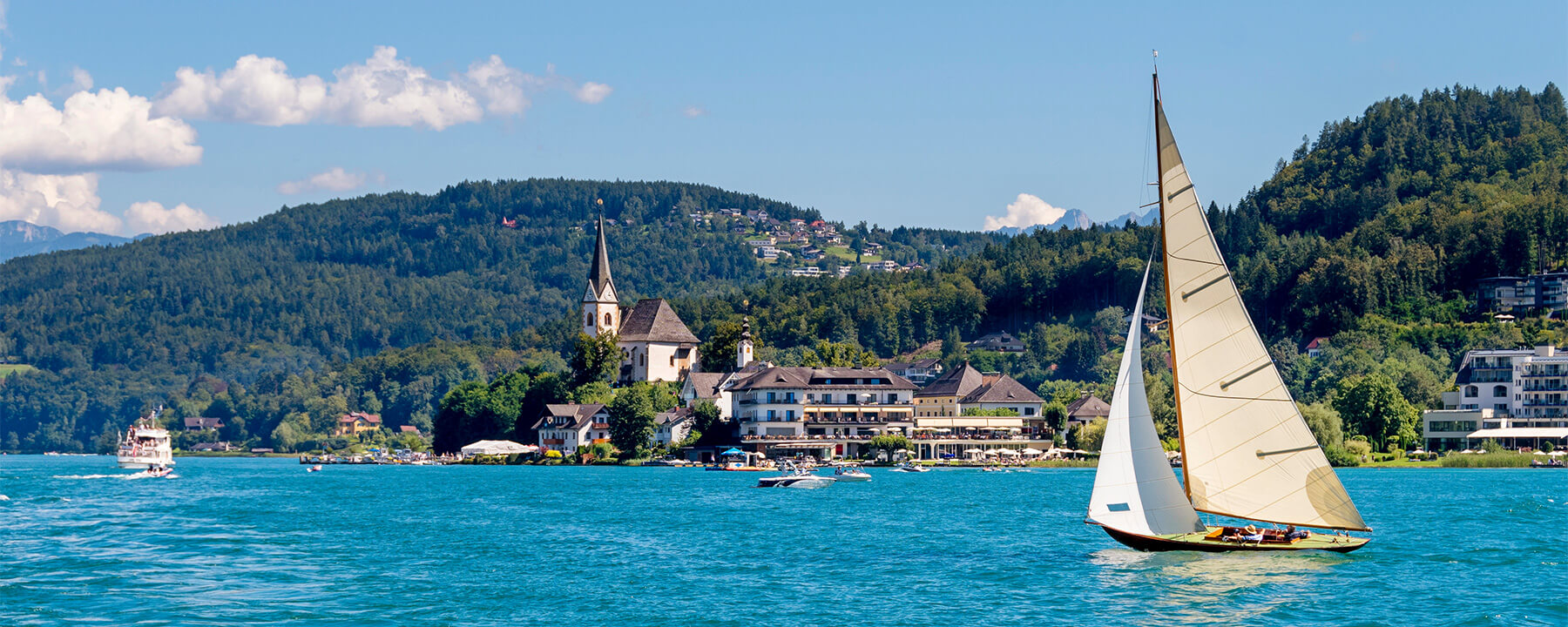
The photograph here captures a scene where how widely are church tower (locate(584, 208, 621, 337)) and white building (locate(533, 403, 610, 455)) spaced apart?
73.8 ft

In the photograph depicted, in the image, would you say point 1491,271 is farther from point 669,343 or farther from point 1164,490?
point 1164,490

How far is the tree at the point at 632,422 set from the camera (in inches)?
5576

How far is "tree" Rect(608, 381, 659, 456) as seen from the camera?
14162 centimetres

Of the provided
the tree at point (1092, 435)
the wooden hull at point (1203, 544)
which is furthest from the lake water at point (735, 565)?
the tree at point (1092, 435)

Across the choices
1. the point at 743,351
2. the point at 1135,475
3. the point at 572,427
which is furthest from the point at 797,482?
the point at 743,351

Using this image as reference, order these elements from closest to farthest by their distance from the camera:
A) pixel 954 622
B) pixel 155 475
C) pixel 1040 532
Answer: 1. pixel 954 622
2. pixel 1040 532
3. pixel 155 475

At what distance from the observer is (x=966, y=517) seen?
6259 cm

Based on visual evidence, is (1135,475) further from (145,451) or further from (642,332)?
(642,332)

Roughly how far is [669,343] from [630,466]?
36.9 m

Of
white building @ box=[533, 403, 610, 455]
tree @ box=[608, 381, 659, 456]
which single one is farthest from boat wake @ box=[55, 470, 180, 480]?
white building @ box=[533, 403, 610, 455]

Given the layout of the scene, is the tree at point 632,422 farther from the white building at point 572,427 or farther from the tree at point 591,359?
the tree at point 591,359

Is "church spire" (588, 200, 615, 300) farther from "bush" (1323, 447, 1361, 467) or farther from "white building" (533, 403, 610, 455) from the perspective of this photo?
"bush" (1323, 447, 1361, 467)

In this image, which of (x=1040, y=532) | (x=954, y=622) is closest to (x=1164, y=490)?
(x=954, y=622)

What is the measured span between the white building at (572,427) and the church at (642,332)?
15.0 meters
